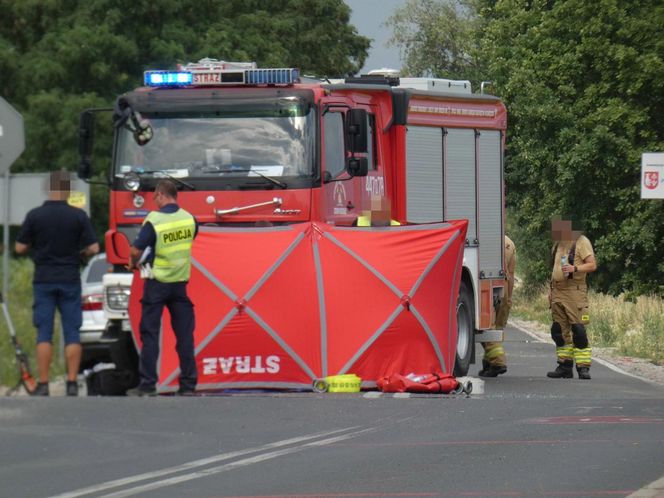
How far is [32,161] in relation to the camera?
45.3 meters

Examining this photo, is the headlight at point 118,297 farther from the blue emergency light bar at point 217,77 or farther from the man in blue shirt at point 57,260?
the blue emergency light bar at point 217,77

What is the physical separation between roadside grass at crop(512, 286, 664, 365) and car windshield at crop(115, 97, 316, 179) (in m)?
8.94

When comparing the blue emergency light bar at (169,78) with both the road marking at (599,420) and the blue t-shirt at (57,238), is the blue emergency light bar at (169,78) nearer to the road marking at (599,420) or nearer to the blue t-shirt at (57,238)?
the blue t-shirt at (57,238)

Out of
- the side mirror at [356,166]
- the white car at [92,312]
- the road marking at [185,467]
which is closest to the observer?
the road marking at [185,467]

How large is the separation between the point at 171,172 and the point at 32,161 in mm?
28759

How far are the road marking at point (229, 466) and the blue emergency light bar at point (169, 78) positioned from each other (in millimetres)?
6065

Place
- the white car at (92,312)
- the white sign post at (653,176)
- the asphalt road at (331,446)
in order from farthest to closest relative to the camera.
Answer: the white sign post at (653,176)
the white car at (92,312)
the asphalt road at (331,446)

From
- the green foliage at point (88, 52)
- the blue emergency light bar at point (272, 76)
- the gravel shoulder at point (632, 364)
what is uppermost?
the green foliage at point (88, 52)

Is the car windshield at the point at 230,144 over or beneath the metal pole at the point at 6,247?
over

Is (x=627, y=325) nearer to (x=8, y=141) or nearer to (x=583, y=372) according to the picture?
(x=583, y=372)

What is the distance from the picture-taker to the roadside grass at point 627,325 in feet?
86.8

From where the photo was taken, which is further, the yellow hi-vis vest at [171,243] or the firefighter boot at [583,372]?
the firefighter boot at [583,372]

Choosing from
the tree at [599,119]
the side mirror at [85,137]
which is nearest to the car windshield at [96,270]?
the side mirror at [85,137]

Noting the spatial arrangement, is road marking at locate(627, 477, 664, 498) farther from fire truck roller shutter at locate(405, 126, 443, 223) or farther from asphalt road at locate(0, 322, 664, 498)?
fire truck roller shutter at locate(405, 126, 443, 223)
